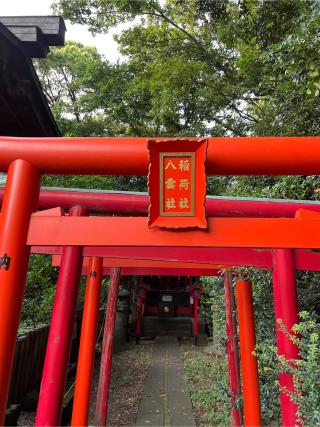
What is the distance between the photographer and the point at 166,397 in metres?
7.53

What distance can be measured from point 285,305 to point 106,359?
3.75m

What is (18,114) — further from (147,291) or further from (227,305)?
(147,291)

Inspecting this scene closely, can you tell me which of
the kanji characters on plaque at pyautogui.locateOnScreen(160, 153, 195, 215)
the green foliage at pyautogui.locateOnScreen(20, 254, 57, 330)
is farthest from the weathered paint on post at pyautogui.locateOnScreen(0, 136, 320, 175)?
the green foliage at pyautogui.locateOnScreen(20, 254, 57, 330)

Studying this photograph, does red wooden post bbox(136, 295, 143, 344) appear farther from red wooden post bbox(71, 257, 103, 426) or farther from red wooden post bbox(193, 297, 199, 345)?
red wooden post bbox(71, 257, 103, 426)

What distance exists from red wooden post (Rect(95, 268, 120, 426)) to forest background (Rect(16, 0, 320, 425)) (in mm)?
1743

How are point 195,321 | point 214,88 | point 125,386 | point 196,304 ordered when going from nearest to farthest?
point 125,386 < point 214,88 < point 195,321 < point 196,304

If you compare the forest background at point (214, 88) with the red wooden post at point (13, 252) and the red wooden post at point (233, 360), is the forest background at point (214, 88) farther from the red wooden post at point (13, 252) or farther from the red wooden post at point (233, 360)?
the red wooden post at point (13, 252)

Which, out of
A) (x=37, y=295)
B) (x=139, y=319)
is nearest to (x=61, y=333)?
(x=37, y=295)

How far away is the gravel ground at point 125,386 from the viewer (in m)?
6.50

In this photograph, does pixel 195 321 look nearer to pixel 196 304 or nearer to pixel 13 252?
pixel 196 304

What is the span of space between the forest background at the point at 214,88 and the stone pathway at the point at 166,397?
1.66 m

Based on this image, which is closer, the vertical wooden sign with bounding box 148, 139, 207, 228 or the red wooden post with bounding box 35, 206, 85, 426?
the vertical wooden sign with bounding box 148, 139, 207, 228

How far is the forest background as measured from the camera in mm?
4977

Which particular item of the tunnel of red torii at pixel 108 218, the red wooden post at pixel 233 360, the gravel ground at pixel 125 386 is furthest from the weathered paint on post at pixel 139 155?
the gravel ground at pixel 125 386
